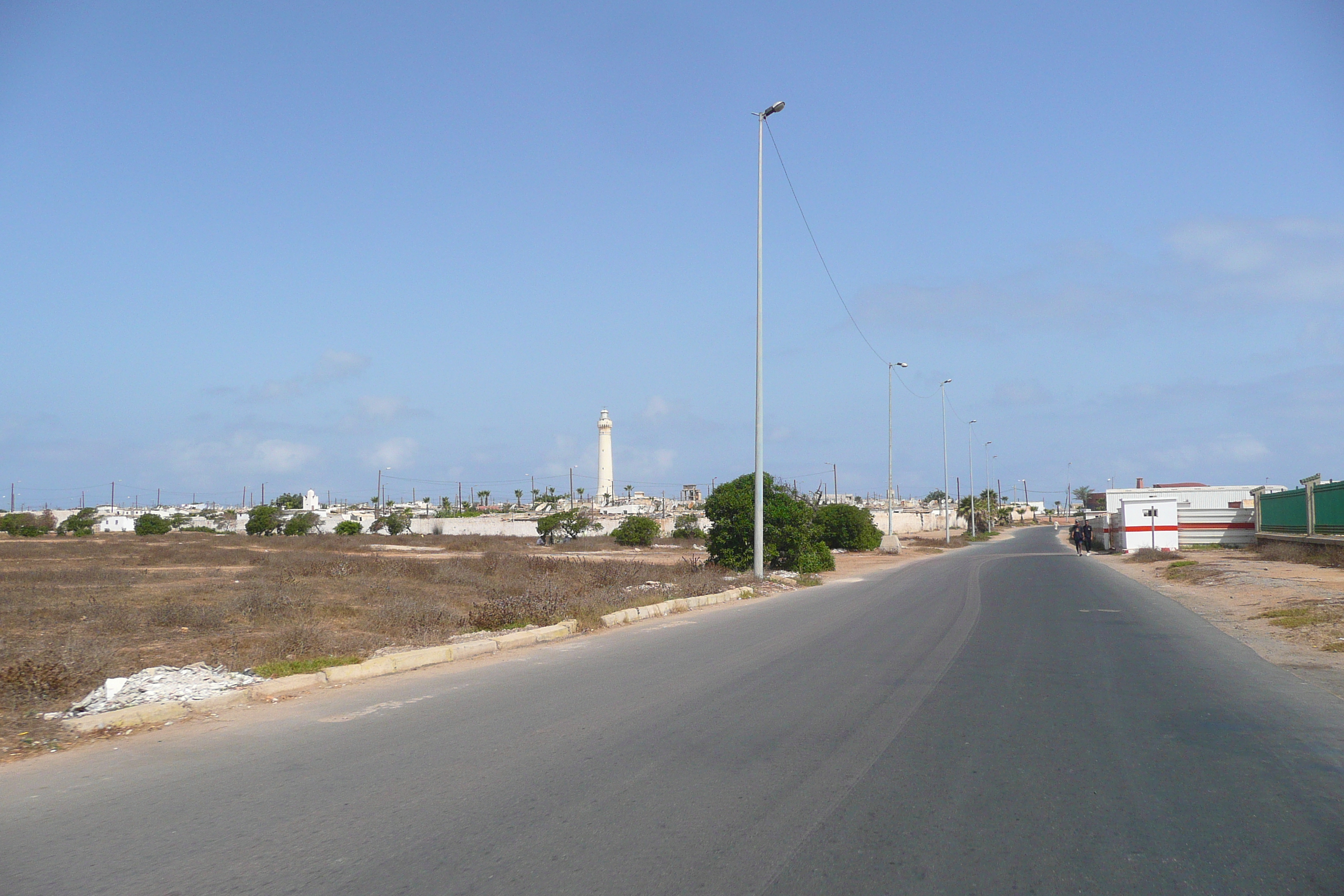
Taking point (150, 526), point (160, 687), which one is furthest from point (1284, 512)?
point (150, 526)

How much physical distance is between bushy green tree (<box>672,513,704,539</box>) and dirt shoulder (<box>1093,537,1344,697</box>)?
54.1 meters

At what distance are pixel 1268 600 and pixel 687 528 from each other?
74.2 meters

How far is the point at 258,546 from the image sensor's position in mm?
57062

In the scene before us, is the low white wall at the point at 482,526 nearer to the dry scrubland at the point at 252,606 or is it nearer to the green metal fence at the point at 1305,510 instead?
the dry scrubland at the point at 252,606

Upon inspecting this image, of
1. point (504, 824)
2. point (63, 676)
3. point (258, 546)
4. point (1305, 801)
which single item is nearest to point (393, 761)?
point (504, 824)

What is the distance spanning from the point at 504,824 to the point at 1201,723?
5.86 metres

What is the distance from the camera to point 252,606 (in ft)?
56.7

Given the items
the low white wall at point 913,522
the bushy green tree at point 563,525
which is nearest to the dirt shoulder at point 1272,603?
the bushy green tree at point 563,525

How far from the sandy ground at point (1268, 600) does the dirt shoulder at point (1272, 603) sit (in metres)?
0.02

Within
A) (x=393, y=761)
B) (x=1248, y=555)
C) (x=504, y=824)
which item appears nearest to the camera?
(x=504, y=824)

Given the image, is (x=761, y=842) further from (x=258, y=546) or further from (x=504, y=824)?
(x=258, y=546)

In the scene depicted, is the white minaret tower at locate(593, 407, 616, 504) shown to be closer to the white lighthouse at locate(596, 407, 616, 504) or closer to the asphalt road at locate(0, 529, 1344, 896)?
the white lighthouse at locate(596, 407, 616, 504)

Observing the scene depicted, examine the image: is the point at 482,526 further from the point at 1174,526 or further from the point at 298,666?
the point at 298,666

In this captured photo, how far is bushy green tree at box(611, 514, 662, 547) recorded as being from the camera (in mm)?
73062
